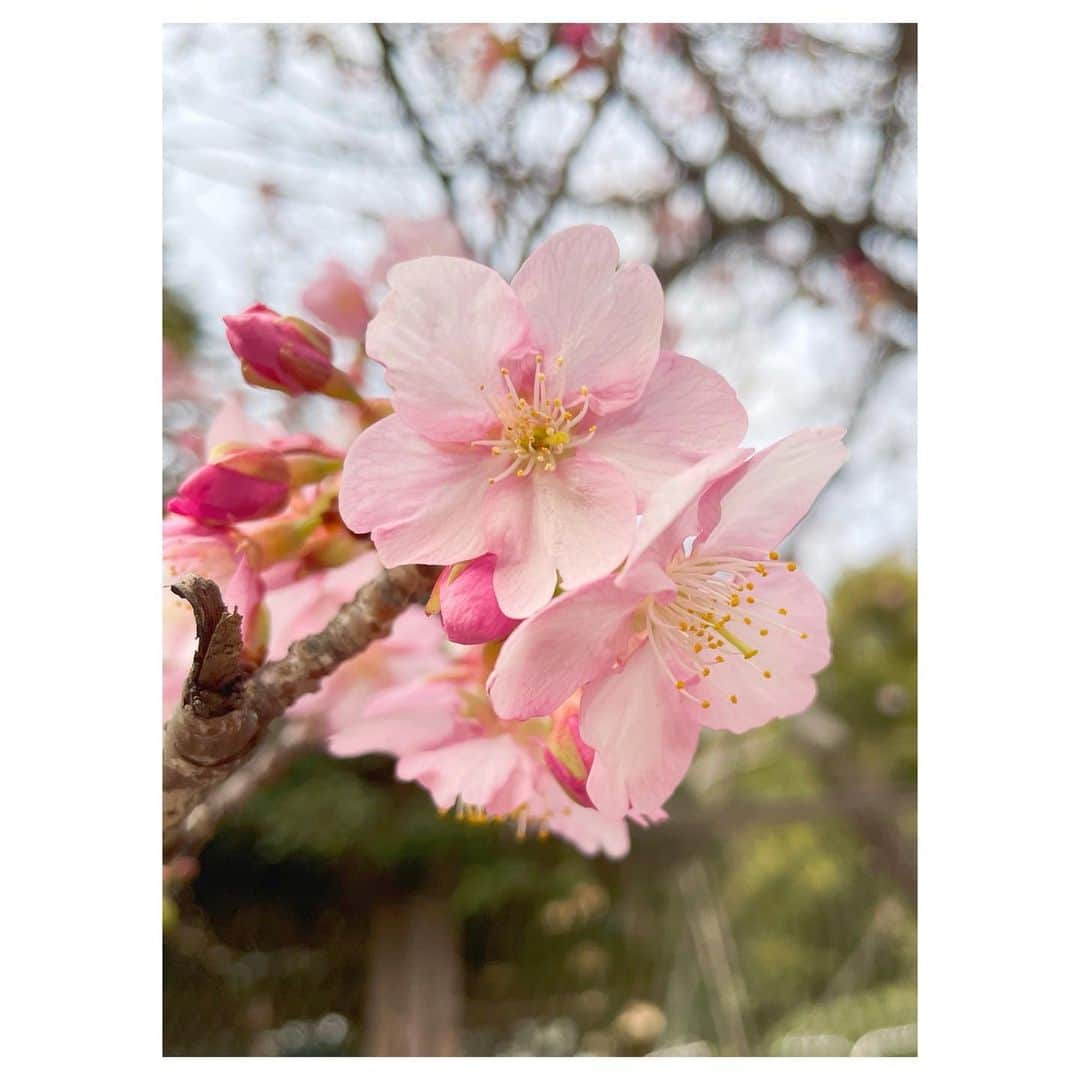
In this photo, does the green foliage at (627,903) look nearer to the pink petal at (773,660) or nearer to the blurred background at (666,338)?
the blurred background at (666,338)

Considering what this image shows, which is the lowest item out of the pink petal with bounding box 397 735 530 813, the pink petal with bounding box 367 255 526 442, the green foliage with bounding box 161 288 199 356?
the pink petal with bounding box 397 735 530 813

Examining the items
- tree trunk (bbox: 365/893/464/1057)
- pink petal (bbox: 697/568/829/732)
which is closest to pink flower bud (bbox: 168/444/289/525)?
pink petal (bbox: 697/568/829/732)

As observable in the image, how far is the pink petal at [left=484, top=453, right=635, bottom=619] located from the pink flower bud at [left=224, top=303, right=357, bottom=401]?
0.35ft

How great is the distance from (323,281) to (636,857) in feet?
5.39

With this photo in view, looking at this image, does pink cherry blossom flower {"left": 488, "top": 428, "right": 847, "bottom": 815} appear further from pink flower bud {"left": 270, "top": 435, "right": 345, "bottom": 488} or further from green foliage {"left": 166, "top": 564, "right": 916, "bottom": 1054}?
green foliage {"left": 166, "top": 564, "right": 916, "bottom": 1054}

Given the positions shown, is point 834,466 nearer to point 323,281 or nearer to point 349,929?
point 323,281

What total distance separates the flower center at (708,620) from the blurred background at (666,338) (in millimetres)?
217

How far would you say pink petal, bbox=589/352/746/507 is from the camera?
0.36 m

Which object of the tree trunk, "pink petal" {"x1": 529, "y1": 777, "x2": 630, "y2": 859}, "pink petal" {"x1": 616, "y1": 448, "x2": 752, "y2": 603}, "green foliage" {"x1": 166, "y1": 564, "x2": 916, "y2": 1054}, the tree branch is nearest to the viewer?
"pink petal" {"x1": 616, "y1": 448, "x2": 752, "y2": 603}

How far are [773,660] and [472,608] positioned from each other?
0.16 meters

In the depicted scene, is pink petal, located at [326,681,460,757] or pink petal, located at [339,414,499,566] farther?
pink petal, located at [326,681,460,757]

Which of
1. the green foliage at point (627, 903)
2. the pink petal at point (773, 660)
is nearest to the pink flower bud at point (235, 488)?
the pink petal at point (773, 660)

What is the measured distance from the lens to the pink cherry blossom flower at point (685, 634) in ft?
1.06
